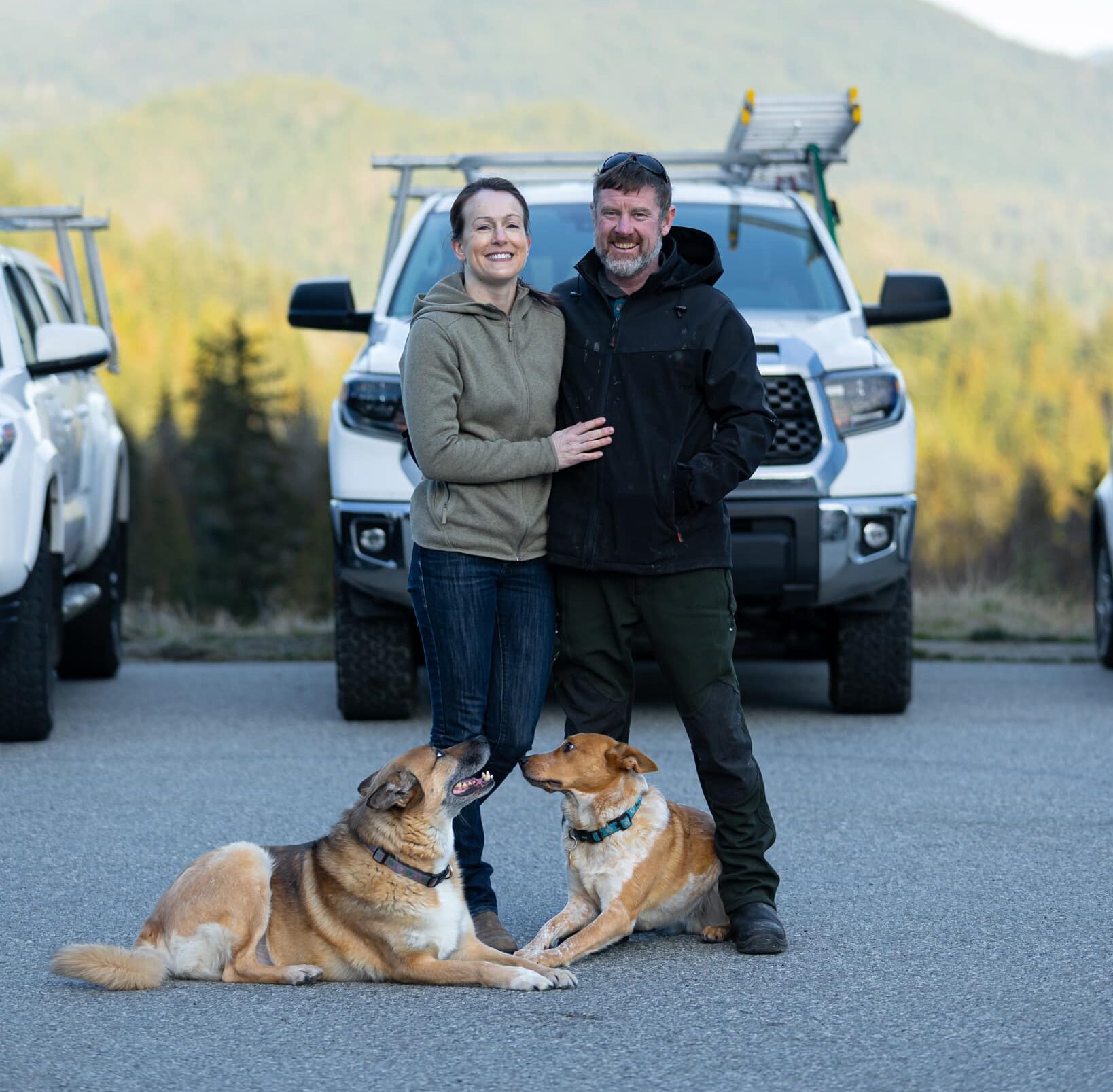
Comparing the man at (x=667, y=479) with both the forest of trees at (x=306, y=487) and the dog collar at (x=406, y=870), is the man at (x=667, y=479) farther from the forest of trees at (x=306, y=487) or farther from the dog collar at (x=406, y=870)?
the forest of trees at (x=306, y=487)

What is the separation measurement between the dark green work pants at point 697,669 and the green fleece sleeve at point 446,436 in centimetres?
43

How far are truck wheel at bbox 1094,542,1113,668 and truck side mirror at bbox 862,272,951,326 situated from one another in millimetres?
2806

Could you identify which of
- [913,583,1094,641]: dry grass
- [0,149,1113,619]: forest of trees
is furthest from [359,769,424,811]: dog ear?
[0,149,1113,619]: forest of trees

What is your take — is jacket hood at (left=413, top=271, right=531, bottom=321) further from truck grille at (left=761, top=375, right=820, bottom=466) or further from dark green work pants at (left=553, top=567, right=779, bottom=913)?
truck grille at (left=761, top=375, right=820, bottom=466)

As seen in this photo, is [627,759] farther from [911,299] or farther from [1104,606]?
[1104,606]

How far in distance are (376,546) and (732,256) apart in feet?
8.00

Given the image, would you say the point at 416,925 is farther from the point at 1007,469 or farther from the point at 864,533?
the point at 1007,469

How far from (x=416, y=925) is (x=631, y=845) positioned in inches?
27.1

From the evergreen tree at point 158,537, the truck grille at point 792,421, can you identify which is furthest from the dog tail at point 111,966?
the evergreen tree at point 158,537

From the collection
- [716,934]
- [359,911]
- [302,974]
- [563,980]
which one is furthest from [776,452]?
[302,974]

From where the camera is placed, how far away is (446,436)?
15.1 feet

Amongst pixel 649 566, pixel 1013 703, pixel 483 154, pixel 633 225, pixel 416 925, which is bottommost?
pixel 1013 703

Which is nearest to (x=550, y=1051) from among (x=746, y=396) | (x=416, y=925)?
(x=416, y=925)

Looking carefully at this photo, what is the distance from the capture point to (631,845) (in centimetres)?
485
